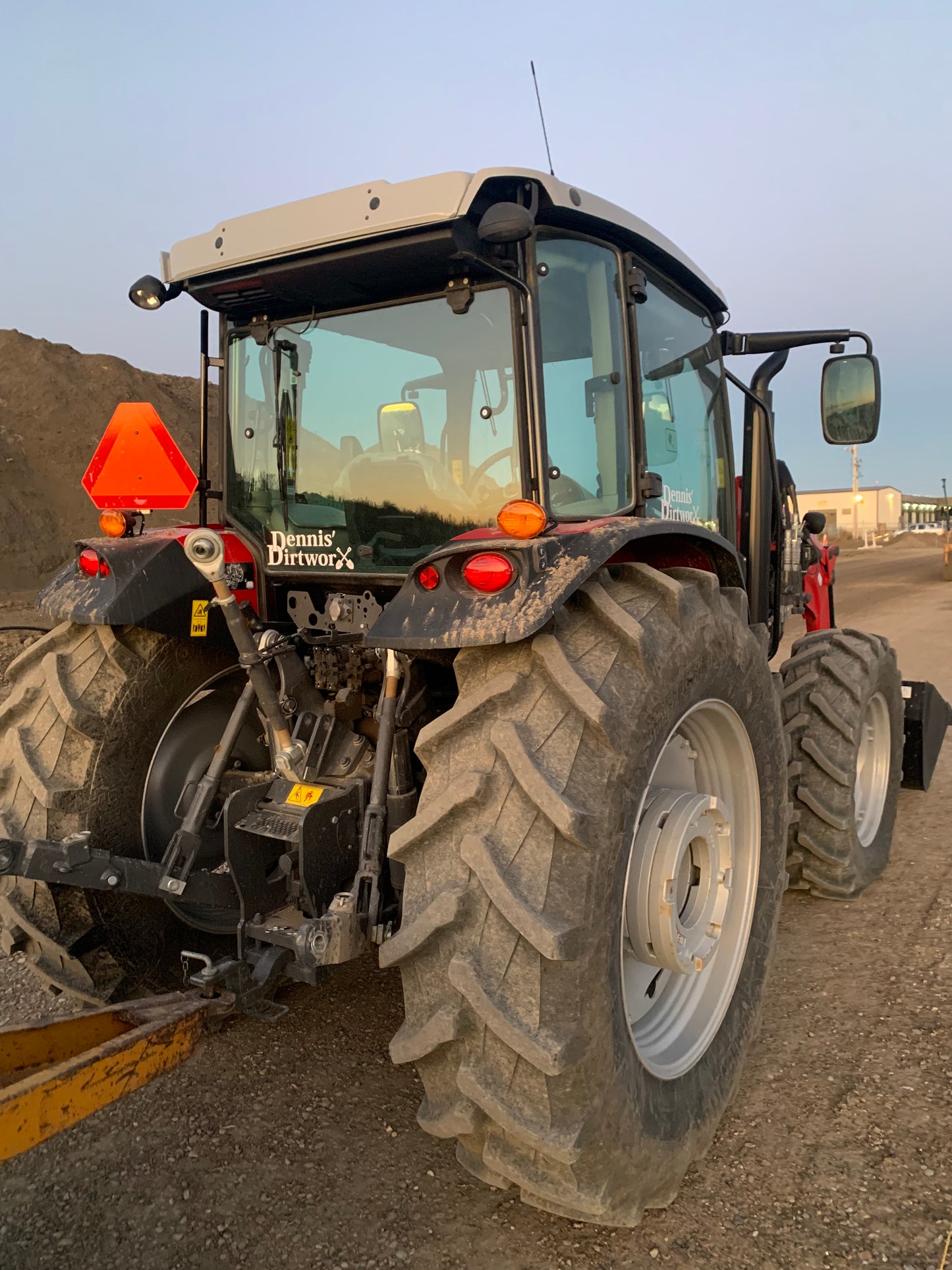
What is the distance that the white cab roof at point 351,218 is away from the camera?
2.20 meters

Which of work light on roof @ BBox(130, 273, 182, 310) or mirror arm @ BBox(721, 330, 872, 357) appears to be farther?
mirror arm @ BBox(721, 330, 872, 357)

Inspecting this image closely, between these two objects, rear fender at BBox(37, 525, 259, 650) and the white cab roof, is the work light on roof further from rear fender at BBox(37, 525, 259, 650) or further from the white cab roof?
rear fender at BBox(37, 525, 259, 650)

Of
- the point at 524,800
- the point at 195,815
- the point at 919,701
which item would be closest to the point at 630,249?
the point at 524,800

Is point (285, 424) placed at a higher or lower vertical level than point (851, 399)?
lower

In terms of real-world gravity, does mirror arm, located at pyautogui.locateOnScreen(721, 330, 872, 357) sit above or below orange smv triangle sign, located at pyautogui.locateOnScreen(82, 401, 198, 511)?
above

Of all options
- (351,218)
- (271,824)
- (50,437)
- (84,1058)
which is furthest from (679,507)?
(50,437)

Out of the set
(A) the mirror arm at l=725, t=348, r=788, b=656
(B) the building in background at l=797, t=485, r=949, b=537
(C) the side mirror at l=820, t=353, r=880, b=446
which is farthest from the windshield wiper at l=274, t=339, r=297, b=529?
(B) the building in background at l=797, t=485, r=949, b=537

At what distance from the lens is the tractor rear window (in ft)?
8.30

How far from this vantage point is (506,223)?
210 centimetres

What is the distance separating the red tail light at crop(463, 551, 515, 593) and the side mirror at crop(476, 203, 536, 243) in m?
0.72

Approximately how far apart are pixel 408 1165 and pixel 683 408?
250 centimetres

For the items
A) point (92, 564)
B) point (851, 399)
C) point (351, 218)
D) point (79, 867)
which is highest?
point (351, 218)

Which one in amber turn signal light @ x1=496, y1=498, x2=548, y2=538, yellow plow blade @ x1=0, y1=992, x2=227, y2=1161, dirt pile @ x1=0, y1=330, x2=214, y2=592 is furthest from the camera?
dirt pile @ x1=0, y1=330, x2=214, y2=592

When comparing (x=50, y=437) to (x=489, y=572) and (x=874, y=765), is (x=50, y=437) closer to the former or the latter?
(x=874, y=765)
